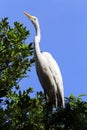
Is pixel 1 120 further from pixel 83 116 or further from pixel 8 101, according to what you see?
pixel 83 116

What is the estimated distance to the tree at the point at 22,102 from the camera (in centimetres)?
870

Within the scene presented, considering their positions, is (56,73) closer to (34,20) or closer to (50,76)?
(50,76)

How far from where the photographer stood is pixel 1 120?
30.5ft

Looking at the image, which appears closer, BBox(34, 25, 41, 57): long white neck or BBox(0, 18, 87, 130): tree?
BBox(0, 18, 87, 130): tree

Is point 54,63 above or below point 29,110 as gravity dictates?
above

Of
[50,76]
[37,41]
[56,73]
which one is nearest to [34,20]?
[37,41]

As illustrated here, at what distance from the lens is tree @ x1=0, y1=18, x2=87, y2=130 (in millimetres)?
8695

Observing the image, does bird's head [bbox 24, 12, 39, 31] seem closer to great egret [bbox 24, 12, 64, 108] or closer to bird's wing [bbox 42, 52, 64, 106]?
great egret [bbox 24, 12, 64, 108]

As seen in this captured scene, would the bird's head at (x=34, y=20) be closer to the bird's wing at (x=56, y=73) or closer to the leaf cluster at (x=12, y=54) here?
the leaf cluster at (x=12, y=54)

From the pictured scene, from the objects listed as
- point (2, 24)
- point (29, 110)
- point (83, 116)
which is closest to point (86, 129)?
point (83, 116)

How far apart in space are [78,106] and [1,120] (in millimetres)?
1680

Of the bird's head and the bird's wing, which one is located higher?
the bird's head

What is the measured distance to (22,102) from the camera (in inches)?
365

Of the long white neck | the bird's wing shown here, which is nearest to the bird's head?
the long white neck
